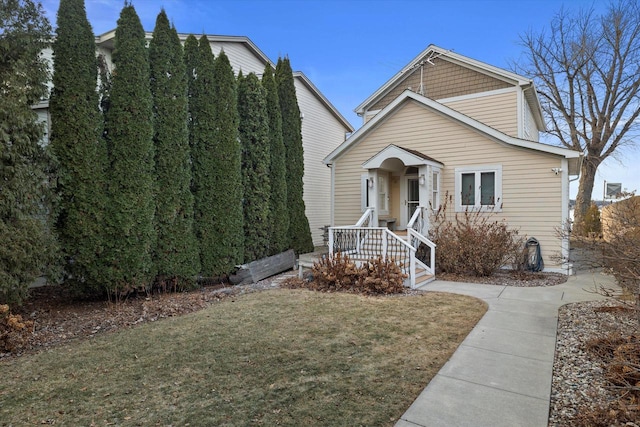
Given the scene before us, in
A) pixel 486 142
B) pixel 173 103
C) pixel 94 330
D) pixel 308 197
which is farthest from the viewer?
pixel 308 197

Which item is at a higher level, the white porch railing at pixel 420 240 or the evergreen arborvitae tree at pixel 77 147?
the evergreen arborvitae tree at pixel 77 147

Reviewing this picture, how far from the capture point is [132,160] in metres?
7.15

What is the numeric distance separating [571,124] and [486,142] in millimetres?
14676

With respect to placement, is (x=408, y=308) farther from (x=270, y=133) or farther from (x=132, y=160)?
(x=270, y=133)

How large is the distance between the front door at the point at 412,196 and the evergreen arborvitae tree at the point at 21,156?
388 inches

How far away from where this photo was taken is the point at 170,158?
780cm

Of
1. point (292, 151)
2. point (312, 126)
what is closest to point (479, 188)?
point (292, 151)

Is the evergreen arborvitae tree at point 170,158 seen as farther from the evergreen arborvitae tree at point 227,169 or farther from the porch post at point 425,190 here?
the porch post at point 425,190

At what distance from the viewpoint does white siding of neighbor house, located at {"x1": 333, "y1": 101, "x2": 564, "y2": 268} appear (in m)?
9.90

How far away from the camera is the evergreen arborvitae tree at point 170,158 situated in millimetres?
7711

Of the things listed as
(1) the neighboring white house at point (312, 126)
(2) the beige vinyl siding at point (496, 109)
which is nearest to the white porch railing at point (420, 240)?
(2) the beige vinyl siding at point (496, 109)

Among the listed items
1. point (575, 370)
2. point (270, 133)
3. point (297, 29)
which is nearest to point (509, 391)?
point (575, 370)

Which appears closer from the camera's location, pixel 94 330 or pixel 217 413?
pixel 217 413

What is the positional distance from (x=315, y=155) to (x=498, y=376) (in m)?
15.2
